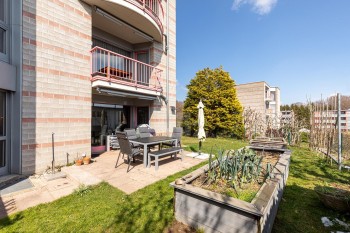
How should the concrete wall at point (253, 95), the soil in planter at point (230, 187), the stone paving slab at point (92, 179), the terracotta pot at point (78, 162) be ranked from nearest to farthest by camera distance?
the soil in planter at point (230, 187) < the stone paving slab at point (92, 179) < the terracotta pot at point (78, 162) < the concrete wall at point (253, 95)

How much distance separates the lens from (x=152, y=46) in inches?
406

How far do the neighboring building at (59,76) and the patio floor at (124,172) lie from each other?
107 cm

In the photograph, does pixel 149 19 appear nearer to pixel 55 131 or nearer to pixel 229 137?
pixel 55 131

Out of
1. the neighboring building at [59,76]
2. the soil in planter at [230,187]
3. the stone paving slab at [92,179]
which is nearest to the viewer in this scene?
the soil in planter at [230,187]

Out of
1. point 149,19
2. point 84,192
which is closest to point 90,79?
point 149,19

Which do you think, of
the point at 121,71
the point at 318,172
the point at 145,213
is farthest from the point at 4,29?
the point at 318,172

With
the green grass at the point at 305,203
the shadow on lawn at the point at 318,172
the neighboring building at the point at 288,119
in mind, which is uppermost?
the neighboring building at the point at 288,119

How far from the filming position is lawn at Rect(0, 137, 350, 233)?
2.86 metres

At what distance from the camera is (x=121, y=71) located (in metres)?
8.54

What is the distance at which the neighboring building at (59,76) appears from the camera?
16.7ft

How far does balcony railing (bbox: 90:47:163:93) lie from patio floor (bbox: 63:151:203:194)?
3.36 metres

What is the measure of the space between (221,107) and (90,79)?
38.6ft

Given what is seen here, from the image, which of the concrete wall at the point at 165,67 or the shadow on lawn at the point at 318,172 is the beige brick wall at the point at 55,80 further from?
the shadow on lawn at the point at 318,172

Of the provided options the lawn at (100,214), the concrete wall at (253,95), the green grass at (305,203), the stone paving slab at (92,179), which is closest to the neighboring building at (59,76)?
the stone paving slab at (92,179)
